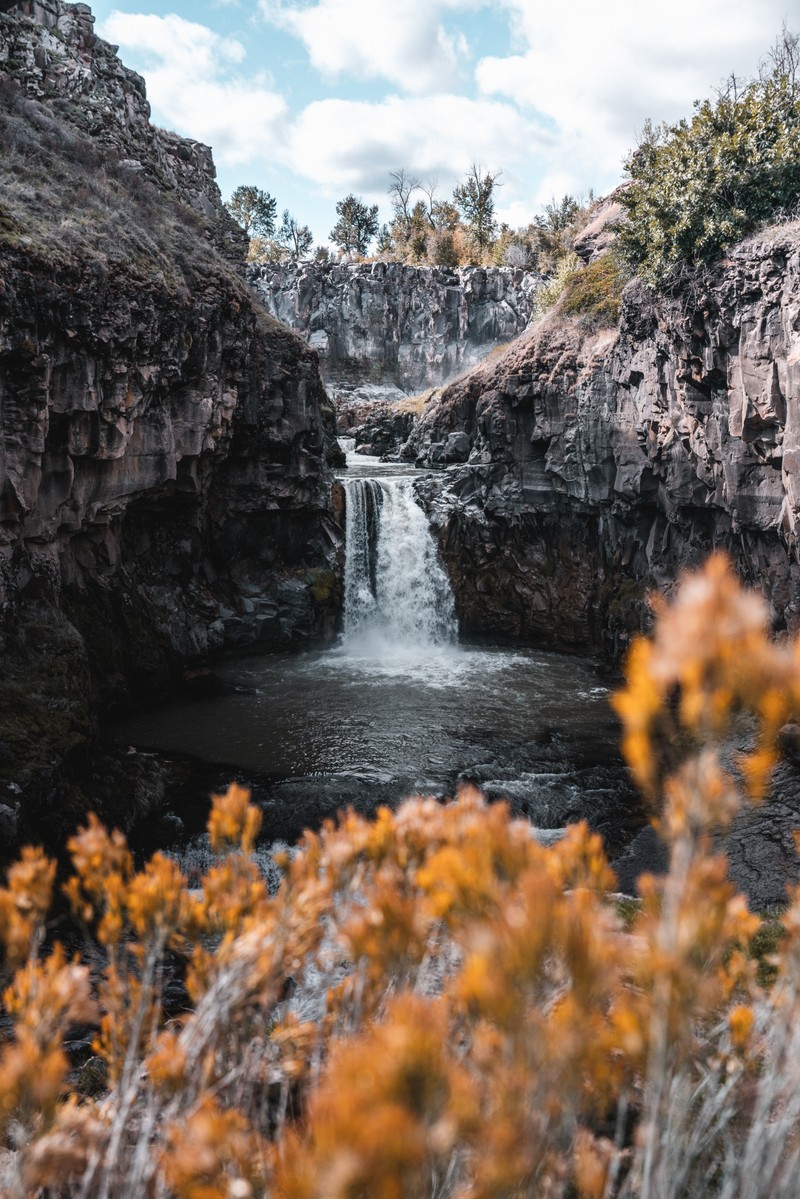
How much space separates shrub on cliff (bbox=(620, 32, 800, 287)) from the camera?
16.3 metres

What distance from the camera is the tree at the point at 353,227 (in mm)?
66875

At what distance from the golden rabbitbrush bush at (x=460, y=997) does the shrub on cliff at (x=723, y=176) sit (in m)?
18.3

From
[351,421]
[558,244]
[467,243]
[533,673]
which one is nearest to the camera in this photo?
[533,673]

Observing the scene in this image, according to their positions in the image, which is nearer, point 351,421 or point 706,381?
point 706,381

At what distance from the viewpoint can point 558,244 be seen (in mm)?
53719

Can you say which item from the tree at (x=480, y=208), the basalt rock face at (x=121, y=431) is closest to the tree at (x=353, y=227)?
the tree at (x=480, y=208)

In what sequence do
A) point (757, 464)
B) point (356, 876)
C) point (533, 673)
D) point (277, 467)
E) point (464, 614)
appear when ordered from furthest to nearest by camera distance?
point (464, 614) → point (277, 467) → point (533, 673) → point (757, 464) → point (356, 876)

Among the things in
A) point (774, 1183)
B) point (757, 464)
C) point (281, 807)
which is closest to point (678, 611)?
point (774, 1183)

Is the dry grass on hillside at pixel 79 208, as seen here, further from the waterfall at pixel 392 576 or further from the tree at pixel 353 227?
the tree at pixel 353 227

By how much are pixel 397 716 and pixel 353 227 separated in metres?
63.0

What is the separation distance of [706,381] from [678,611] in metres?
17.7

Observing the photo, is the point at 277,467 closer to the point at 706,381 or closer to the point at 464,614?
the point at 464,614

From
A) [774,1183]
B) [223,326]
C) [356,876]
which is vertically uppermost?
[223,326]

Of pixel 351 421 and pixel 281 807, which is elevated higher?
pixel 351 421
